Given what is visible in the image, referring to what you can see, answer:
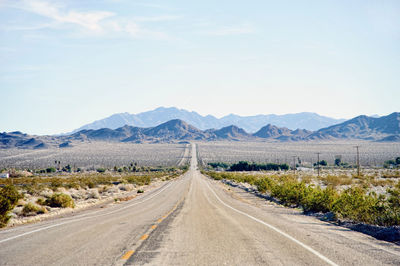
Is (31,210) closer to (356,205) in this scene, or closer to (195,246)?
(195,246)

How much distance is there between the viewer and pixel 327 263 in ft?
23.4

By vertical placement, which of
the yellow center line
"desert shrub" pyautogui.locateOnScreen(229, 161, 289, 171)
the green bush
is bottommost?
"desert shrub" pyautogui.locateOnScreen(229, 161, 289, 171)

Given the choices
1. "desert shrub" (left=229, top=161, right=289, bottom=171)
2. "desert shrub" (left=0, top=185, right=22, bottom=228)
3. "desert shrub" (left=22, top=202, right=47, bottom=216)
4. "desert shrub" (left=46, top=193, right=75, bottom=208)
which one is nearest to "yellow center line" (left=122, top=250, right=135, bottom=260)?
"desert shrub" (left=0, top=185, right=22, bottom=228)

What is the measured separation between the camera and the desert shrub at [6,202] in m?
14.9

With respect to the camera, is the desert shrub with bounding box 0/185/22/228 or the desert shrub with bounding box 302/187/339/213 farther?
the desert shrub with bounding box 302/187/339/213

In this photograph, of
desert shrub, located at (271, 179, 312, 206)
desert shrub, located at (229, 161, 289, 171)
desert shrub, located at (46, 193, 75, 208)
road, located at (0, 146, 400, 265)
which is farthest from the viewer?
desert shrub, located at (229, 161, 289, 171)

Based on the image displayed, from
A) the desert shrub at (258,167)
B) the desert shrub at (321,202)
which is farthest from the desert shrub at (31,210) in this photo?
the desert shrub at (258,167)

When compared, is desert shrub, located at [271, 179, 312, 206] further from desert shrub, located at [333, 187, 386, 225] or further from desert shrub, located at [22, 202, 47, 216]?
desert shrub, located at [22, 202, 47, 216]

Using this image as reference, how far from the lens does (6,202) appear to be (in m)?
15.4

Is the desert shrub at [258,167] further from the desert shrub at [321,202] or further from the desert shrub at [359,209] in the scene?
the desert shrub at [359,209]

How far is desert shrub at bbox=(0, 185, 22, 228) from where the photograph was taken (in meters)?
14.9

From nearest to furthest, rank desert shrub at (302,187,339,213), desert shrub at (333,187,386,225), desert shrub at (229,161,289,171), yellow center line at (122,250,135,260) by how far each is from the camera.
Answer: yellow center line at (122,250,135,260), desert shrub at (333,187,386,225), desert shrub at (302,187,339,213), desert shrub at (229,161,289,171)

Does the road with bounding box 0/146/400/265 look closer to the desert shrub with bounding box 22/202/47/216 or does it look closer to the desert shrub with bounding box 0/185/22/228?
the desert shrub with bounding box 0/185/22/228

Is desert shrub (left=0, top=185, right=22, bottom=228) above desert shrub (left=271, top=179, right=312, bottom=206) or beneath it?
above
